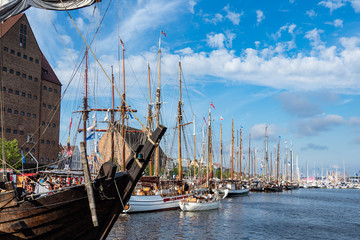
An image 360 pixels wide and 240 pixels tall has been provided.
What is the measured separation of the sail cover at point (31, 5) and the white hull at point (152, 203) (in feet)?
72.3

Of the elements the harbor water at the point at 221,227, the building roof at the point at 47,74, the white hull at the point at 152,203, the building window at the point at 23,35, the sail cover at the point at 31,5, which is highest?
the building window at the point at 23,35

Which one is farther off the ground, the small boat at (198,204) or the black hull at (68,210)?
the black hull at (68,210)

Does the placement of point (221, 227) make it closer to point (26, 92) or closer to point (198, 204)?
point (198, 204)

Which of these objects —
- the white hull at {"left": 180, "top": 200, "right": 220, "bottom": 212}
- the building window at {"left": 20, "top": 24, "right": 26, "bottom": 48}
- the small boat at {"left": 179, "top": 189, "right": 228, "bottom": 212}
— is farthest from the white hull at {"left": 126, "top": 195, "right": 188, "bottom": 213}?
the building window at {"left": 20, "top": 24, "right": 26, "bottom": 48}

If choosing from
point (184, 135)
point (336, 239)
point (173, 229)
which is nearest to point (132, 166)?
point (173, 229)

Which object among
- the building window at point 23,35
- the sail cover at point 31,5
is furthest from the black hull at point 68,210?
the building window at point 23,35

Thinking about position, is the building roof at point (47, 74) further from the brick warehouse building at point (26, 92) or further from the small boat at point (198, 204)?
the small boat at point (198, 204)

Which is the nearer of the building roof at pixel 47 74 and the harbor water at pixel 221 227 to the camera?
the harbor water at pixel 221 227

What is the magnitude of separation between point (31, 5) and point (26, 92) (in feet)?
197

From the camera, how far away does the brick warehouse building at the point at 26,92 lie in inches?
2680

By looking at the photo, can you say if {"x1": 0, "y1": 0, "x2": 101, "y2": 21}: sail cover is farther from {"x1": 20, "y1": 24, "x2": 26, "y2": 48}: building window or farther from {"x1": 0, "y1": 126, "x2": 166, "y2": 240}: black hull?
{"x1": 20, "y1": 24, "x2": 26, "y2": 48}: building window

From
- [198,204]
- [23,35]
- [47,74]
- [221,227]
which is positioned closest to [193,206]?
[198,204]

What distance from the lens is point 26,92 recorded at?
72.6 meters

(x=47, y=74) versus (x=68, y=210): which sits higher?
(x=47, y=74)
